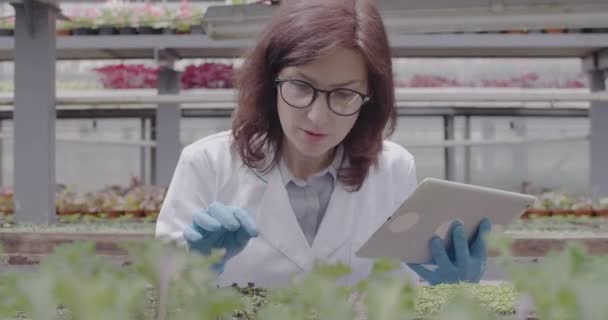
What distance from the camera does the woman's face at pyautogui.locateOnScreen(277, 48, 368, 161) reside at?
114 cm

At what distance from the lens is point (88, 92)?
143 inches

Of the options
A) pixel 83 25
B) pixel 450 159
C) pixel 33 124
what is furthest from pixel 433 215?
pixel 450 159

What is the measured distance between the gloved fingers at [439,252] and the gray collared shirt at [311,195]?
26 centimetres

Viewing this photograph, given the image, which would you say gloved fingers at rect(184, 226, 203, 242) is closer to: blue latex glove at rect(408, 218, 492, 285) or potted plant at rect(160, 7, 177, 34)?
blue latex glove at rect(408, 218, 492, 285)

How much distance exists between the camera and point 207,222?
107 cm

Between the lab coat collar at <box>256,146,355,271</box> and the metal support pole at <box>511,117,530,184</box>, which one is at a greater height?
the lab coat collar at <box>256,146,355,271</box>

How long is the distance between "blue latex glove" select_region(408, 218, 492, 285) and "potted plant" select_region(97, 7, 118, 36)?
2242 mm

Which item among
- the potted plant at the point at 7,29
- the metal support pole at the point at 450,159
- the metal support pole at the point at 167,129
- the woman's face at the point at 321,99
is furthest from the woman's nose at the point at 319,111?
the metal support pole at the point at 450,159

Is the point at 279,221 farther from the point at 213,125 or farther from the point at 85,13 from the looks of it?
the point at 213,125

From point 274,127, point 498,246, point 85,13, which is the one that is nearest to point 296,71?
point 274,127

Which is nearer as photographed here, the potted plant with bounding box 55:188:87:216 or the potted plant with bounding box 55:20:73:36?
the potted plant with bounding box 55:188:87:216

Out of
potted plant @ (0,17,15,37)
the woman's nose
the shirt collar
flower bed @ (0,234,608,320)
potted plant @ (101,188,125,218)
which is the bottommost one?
potted plant @ (101,188,125,218)

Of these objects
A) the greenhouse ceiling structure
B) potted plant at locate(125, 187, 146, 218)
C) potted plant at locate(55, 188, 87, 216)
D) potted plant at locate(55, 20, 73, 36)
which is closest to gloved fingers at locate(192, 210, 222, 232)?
the greenhouse ceiling structure

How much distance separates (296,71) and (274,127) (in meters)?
0.26
